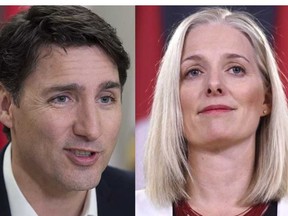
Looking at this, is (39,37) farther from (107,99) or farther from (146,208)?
(146,208)

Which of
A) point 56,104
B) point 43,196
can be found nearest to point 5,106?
point 56,104

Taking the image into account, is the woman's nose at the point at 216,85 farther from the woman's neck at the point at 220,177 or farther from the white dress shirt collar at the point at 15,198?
the white dress shirt collar at the point at 15,198

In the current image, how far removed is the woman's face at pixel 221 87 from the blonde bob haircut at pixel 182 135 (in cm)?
2

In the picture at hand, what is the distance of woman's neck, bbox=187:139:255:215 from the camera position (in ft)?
3.65

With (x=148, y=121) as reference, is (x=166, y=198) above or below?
below

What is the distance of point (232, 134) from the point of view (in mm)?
1096

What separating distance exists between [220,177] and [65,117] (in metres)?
0.38

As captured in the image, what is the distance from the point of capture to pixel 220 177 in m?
1.12

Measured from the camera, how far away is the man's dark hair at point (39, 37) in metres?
1.05

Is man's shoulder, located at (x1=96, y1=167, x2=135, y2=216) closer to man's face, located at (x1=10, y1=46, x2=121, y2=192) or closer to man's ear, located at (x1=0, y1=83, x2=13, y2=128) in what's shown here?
man's face, located at (x1=10, y1=46, x2=121, y2=192)

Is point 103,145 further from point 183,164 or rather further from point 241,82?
point 241,82

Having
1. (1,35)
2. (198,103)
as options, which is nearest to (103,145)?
(198,103)

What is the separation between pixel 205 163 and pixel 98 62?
33 centimetres

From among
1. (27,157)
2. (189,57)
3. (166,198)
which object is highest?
(189,57)
